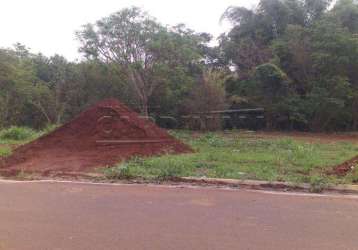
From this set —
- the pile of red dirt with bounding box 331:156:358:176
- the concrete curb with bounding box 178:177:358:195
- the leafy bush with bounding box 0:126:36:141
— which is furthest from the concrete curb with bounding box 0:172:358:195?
the leafy bush with bounding box 0:126:36:141

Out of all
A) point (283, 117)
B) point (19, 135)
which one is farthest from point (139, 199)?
point (283, 117)

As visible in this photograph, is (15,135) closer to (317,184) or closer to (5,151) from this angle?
(5,151)

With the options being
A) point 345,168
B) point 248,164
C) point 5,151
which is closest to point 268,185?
point 248,164

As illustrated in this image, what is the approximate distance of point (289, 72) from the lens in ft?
61.5

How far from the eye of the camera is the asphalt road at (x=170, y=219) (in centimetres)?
416

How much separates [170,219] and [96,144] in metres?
5.72

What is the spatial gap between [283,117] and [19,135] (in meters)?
11.1

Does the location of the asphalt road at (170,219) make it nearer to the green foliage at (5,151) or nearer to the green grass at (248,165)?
the green grass at (248,165)

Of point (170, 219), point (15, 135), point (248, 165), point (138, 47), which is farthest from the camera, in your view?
point (138, 47)

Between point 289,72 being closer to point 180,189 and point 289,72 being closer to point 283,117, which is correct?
point 283,117

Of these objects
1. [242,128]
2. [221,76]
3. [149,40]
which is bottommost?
[242,128]

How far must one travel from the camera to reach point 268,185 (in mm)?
6773

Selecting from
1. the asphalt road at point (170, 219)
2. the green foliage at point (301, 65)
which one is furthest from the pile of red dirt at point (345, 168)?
the green foliage at point (301, 65)

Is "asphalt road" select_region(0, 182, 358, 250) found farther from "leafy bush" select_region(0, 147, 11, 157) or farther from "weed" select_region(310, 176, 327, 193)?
"leafy bush" select_region(0, 147, 11, 157)
